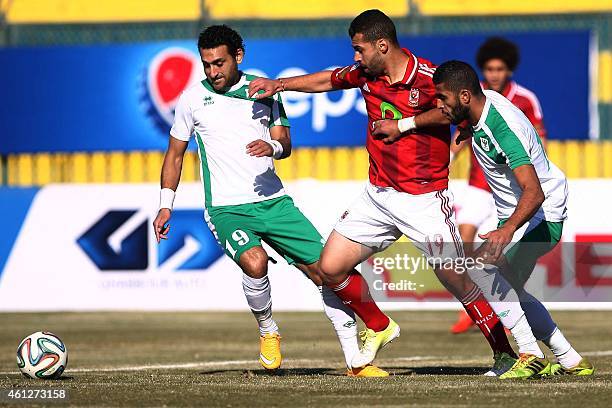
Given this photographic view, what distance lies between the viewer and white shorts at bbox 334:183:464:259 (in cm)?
893


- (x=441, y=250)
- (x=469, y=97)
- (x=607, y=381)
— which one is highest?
(x=469, y=97)

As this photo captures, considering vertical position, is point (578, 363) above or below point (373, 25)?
below

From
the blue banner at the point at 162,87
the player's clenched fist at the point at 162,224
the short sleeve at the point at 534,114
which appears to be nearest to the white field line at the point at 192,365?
the player's clenched fist at the point at 162,224

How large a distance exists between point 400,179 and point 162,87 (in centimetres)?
979

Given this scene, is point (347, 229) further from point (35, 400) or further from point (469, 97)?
point (35, 400)

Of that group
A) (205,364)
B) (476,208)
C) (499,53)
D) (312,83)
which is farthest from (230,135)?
(476,208)

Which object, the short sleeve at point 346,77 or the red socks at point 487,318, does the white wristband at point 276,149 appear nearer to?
the short sleeve at point 346,77

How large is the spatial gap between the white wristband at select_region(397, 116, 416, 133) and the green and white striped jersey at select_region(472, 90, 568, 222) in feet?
1.41

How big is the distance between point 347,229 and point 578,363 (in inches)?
65.9

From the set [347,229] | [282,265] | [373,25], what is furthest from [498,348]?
[282,265]

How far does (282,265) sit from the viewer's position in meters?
16.0

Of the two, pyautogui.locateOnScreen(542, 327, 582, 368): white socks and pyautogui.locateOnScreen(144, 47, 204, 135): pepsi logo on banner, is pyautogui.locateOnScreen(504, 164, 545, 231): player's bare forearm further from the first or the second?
pyautogui.locateOnScreen(144, 47, 204, 135): pepsi logo on banner

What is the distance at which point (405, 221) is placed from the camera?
904cm

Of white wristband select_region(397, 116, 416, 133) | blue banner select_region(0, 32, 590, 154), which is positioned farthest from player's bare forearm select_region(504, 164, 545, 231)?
blue banner select_region(0, 32, 590, 154)
